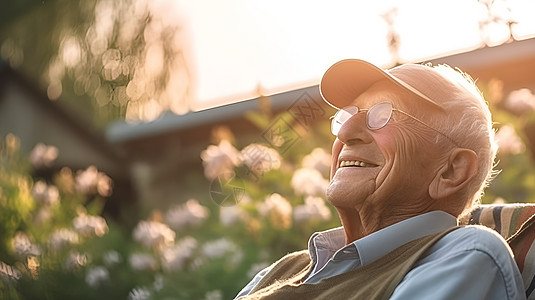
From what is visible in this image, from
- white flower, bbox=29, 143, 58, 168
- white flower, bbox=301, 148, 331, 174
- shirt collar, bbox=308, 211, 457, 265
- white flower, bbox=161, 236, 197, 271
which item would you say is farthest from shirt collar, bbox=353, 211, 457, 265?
white flower, bbox=29, 143, 58, 168

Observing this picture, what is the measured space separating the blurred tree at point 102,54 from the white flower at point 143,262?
12.8ft

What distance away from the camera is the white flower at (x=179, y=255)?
11.7ft

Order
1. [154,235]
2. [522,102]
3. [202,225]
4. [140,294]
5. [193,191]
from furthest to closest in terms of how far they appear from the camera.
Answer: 1. [193,191]
2. [202,225]
3. [154,235]
4. [140,294]
5. [522,102]

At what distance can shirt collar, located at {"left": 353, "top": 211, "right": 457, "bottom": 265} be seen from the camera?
1.87 m

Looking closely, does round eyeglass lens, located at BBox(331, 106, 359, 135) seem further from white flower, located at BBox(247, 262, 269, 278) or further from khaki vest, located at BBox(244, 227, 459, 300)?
white flower, located at BBox(247, 262, 269, 278)

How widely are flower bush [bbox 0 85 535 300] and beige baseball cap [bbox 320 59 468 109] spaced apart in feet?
4.02

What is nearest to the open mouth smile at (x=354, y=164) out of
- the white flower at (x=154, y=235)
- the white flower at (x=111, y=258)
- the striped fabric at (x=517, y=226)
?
the striped fabric at (x=517, y=226)

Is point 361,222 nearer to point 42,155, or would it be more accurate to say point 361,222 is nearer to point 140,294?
point 140,294

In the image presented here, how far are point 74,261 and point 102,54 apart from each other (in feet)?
13.7

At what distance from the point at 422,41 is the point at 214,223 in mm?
1278

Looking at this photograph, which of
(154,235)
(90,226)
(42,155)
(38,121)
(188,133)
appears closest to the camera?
(154,235)

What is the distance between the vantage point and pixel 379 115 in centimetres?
199

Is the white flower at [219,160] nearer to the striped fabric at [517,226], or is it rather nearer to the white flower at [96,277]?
the white flower at [96,277]

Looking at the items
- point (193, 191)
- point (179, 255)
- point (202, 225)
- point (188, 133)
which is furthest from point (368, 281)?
point (188, 133)
